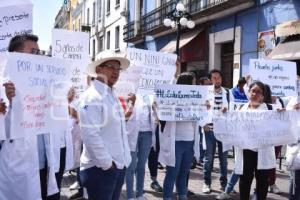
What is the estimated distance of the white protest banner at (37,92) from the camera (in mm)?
3438

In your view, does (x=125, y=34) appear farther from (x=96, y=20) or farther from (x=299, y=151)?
(x=299, y=151)

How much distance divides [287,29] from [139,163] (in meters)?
7.25

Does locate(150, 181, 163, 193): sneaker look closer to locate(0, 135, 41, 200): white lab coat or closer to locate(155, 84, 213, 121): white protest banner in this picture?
locate(155, 84, 213, 121): white protest banner

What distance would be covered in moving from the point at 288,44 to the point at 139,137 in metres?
7.23

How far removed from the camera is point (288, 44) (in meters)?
11.9

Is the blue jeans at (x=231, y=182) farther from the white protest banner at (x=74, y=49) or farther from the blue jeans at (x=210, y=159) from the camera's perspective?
the white protest banner at (x=74, y=49)

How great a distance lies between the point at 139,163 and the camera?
19.4 ft

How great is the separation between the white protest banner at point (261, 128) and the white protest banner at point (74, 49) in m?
1.88

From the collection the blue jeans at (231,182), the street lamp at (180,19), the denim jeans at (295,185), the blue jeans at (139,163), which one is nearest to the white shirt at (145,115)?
the blue jeans at (139,163)

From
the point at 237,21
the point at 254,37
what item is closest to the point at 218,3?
the point at 237,21

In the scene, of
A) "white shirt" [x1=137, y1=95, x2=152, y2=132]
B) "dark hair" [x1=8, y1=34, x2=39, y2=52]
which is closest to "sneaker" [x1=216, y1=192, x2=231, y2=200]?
"white shirt" [x1=137, y1=95, x2=152, y2=132]

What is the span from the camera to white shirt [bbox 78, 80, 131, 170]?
3.55m

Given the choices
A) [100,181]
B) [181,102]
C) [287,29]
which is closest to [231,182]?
[181,102]

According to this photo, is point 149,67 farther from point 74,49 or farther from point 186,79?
point 74,49
